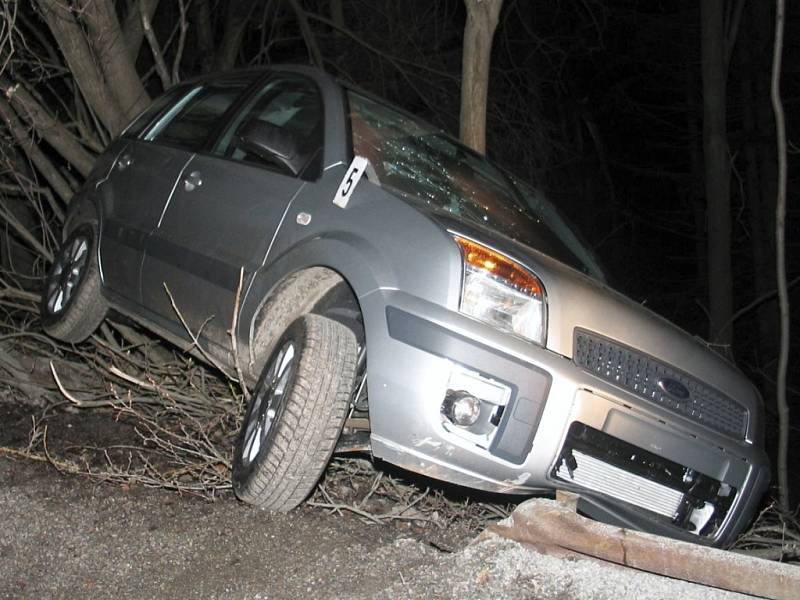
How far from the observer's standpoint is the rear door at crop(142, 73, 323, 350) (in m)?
A: 4.27

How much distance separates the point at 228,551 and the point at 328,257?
48.3 inches

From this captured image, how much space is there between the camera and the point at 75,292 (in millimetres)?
5574

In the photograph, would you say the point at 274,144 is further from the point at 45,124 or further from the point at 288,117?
the point at 45,124

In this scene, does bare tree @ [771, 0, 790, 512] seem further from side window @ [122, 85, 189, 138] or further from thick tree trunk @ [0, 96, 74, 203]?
thick tree trunk @ [0, 96, 74, 203]

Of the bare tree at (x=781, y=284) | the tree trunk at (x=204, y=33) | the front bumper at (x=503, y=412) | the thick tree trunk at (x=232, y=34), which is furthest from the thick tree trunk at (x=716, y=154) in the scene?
the front bumper at (x=503, y=412)

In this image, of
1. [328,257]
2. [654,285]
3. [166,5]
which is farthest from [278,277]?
[654,285]

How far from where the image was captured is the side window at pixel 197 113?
507 centimetres

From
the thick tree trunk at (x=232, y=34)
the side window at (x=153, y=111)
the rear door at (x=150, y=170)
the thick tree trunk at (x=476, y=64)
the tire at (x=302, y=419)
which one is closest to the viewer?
the tire at (x=302, y=419)

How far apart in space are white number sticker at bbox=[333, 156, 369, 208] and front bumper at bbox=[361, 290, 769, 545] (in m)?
0.51

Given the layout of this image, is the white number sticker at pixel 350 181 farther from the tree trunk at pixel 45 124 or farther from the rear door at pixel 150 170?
the tree trunk at pixel 45 124

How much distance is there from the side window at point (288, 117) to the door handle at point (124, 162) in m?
0.92

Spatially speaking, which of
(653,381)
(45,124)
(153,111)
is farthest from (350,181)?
(45,124)

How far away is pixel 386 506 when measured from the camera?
4.74 metres

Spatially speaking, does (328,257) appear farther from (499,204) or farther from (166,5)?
(166,5)
